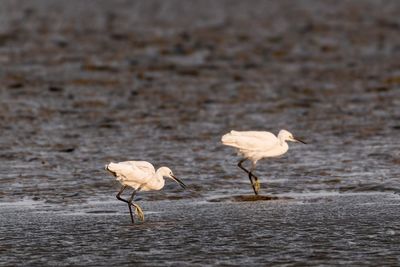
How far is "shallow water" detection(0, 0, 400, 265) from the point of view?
36.6 ft

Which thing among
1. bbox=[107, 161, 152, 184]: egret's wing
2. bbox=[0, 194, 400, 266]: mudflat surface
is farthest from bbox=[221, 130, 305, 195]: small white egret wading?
bbox=[107, 161, 152, 184]: egret's wing

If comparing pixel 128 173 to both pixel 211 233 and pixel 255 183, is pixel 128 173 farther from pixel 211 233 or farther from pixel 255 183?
pixel 255 183

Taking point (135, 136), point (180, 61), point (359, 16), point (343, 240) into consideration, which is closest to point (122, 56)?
point (180, 61)

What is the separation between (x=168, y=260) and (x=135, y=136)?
7.64m

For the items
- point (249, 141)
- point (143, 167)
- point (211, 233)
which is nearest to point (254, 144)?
point (249, 141)

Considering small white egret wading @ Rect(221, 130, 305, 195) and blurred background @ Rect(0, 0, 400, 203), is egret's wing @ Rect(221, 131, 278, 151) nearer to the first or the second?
small white egret wading @ Rect(221, 130, 305, 195)

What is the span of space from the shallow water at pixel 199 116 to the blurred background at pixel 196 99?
0.04m

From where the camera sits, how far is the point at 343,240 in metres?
9.57

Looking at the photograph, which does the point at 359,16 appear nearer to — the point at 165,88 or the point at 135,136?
the point at 165,88

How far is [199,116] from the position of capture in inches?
719

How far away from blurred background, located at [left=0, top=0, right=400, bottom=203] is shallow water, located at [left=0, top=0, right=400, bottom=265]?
4cm

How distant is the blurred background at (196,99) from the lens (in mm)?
13539

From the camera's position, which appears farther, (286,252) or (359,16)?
(359,16)

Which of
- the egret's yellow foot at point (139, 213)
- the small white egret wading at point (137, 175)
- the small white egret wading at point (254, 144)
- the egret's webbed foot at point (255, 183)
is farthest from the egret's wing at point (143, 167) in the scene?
the small white egret wading at point (254, 144)
